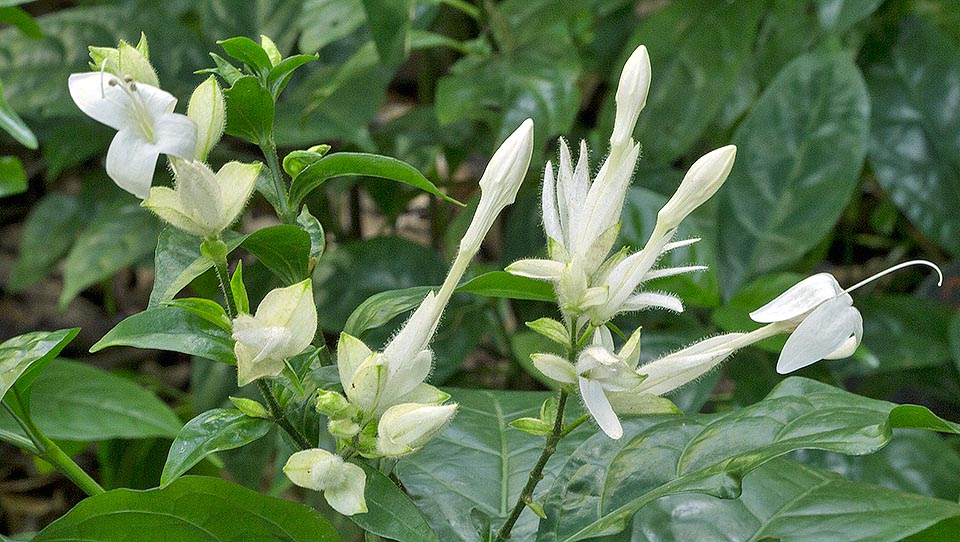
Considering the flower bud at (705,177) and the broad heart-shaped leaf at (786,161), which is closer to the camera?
the flower bud at (705,177)

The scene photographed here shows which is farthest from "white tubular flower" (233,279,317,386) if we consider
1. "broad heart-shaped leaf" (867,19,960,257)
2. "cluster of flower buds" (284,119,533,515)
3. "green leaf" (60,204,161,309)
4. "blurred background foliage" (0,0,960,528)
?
"broad heart-shaped leaf" (867,19,960,257)

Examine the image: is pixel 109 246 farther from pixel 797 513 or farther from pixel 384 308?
pixel 797 513

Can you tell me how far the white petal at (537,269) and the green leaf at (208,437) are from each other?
14cm

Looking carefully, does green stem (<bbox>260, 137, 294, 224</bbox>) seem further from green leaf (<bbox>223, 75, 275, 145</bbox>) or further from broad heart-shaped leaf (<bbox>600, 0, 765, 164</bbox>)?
broad heart-shaped leaf (<bbox>600, 0, 765, 164</bbox>)

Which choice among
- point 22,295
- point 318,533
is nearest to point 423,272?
point 318,533

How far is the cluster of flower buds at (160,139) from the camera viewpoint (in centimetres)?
37

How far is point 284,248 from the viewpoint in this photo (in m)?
0.46

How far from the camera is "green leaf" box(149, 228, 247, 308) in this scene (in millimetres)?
440

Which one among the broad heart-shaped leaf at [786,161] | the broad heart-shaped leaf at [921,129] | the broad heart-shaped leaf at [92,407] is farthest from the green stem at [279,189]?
the broad heart-shaped leaf at [921,129]

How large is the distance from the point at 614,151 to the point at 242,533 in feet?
0.91

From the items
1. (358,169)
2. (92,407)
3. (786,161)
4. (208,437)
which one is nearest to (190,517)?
(208,437)

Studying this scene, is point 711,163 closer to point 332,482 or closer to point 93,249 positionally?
point 332,482

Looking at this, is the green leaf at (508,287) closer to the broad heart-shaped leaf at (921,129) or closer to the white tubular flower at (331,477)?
the white tubular flower at (331,477)

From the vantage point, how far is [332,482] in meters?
0.41
